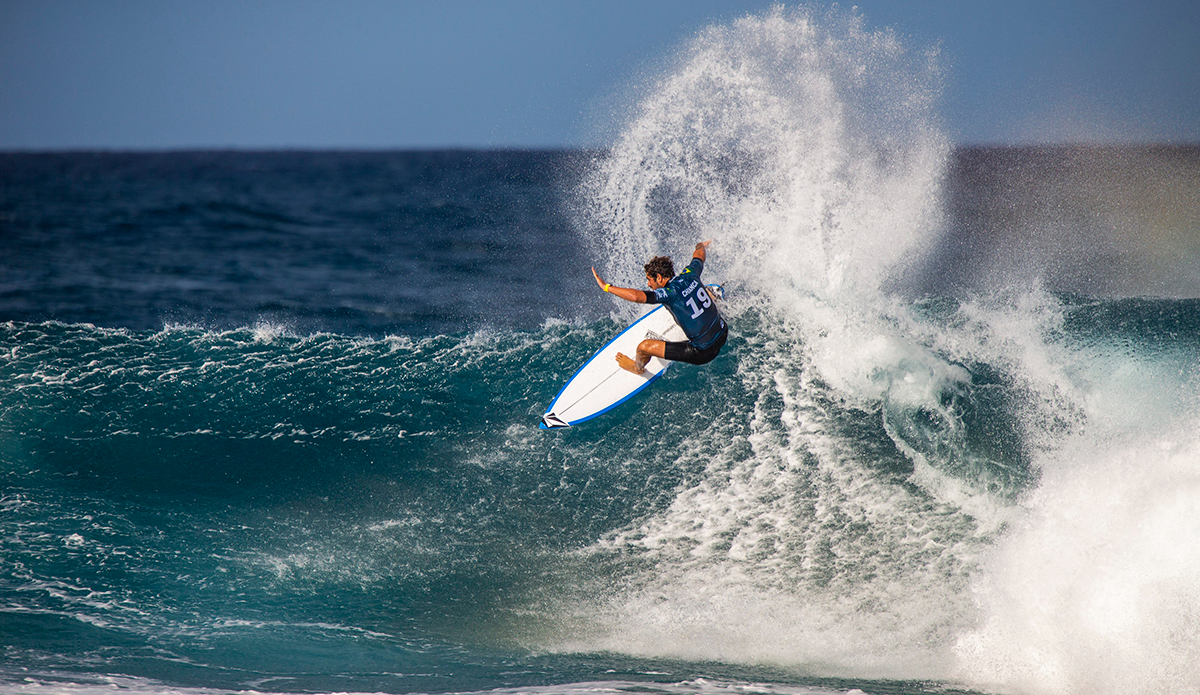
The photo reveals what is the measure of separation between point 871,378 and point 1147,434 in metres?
2.44

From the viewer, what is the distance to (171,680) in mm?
5523

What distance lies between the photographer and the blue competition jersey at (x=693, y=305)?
671cm

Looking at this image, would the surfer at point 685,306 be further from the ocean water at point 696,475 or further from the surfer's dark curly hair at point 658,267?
the ocean water at point 696,475

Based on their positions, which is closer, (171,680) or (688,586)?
(171,680)

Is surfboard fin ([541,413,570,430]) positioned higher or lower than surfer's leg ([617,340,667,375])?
lower

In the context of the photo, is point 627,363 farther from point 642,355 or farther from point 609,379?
point 609,379

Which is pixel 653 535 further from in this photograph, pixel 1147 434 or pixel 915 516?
pixel 1147 434

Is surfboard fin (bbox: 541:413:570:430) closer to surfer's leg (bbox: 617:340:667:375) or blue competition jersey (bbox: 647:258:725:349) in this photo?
surfer's leg (bbox: 617:340:667:375)

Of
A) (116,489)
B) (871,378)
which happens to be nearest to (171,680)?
(116,489)

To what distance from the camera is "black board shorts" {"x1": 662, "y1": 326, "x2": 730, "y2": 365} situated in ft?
24.0

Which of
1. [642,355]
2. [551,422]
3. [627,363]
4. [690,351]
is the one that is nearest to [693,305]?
[690,351]

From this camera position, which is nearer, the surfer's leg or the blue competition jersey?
the blue competition jersey

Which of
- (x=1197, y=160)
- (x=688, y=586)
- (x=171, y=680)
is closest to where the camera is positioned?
(x=171, y=680)

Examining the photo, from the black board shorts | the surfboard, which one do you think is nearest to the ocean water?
the surfboard
